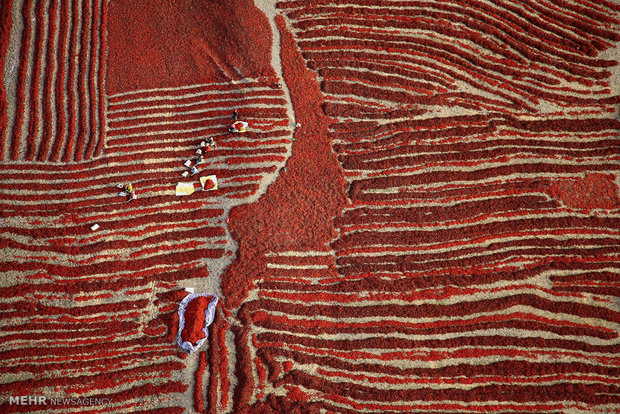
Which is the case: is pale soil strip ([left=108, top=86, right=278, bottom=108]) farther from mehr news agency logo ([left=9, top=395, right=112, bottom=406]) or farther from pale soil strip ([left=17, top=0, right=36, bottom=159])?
mehr news agency logo ([left=9, top=395, right=112, bottom=406])

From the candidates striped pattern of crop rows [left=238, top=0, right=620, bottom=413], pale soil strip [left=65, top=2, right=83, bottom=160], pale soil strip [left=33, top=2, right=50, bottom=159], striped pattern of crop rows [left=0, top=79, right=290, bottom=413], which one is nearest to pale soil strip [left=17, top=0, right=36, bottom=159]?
pale soil strip [left=33, top=2, right=50, bottom=159]

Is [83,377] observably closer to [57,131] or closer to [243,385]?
[243,385]

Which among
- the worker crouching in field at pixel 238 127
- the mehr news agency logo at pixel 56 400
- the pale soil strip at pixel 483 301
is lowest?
the mehr news agency logo at pixel 56 400

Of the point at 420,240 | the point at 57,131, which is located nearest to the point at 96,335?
the point at 57,131

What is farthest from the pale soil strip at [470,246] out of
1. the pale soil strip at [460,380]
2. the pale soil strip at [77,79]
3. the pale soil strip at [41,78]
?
the pale soil strip at [41,78]

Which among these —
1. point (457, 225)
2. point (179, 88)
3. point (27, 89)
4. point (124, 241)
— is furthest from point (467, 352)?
point (27, 89)

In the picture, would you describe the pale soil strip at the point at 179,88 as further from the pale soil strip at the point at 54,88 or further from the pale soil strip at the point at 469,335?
the pale soil strip at the point at 469,335
